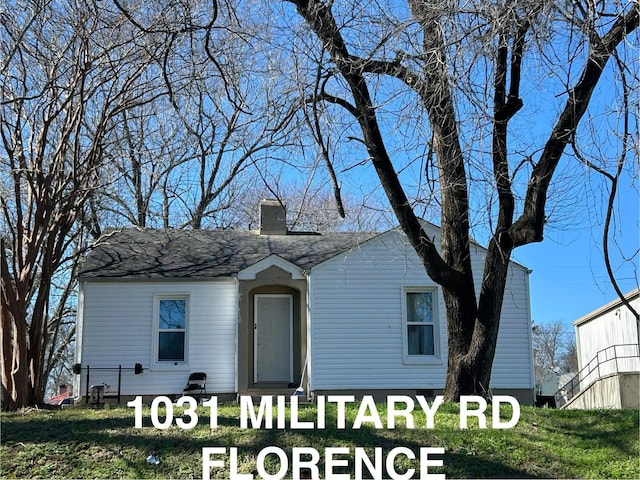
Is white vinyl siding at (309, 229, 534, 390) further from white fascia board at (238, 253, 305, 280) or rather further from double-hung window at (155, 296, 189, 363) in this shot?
Result: double-hung window at (155, 296, 189, 363)

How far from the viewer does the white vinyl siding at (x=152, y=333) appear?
15781mm

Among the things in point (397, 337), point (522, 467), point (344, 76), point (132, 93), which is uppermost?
point (132, 93)

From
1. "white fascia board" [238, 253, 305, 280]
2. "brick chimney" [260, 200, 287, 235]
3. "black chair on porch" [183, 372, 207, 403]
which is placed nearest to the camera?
"black chair on porch" [183, 372, 207, 403]

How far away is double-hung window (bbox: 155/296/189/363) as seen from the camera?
53.0 ft

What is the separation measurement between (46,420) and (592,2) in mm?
8060

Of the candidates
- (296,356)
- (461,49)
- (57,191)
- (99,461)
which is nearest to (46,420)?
(99,461)

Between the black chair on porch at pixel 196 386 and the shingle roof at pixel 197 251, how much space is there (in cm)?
225

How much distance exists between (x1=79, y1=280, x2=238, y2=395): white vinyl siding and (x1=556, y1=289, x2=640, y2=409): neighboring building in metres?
9.43

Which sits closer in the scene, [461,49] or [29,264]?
[461,49]

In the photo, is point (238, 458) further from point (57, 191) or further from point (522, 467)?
point (57, 191)

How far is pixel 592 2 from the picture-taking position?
7.22m

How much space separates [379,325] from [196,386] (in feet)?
14.2

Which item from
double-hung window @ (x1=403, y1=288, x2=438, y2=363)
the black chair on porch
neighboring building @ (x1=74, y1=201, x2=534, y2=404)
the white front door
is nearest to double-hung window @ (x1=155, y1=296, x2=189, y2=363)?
neighboring building @ (x1=74, y1=201, x2=534, y2=404)

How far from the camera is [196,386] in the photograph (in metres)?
15.6
